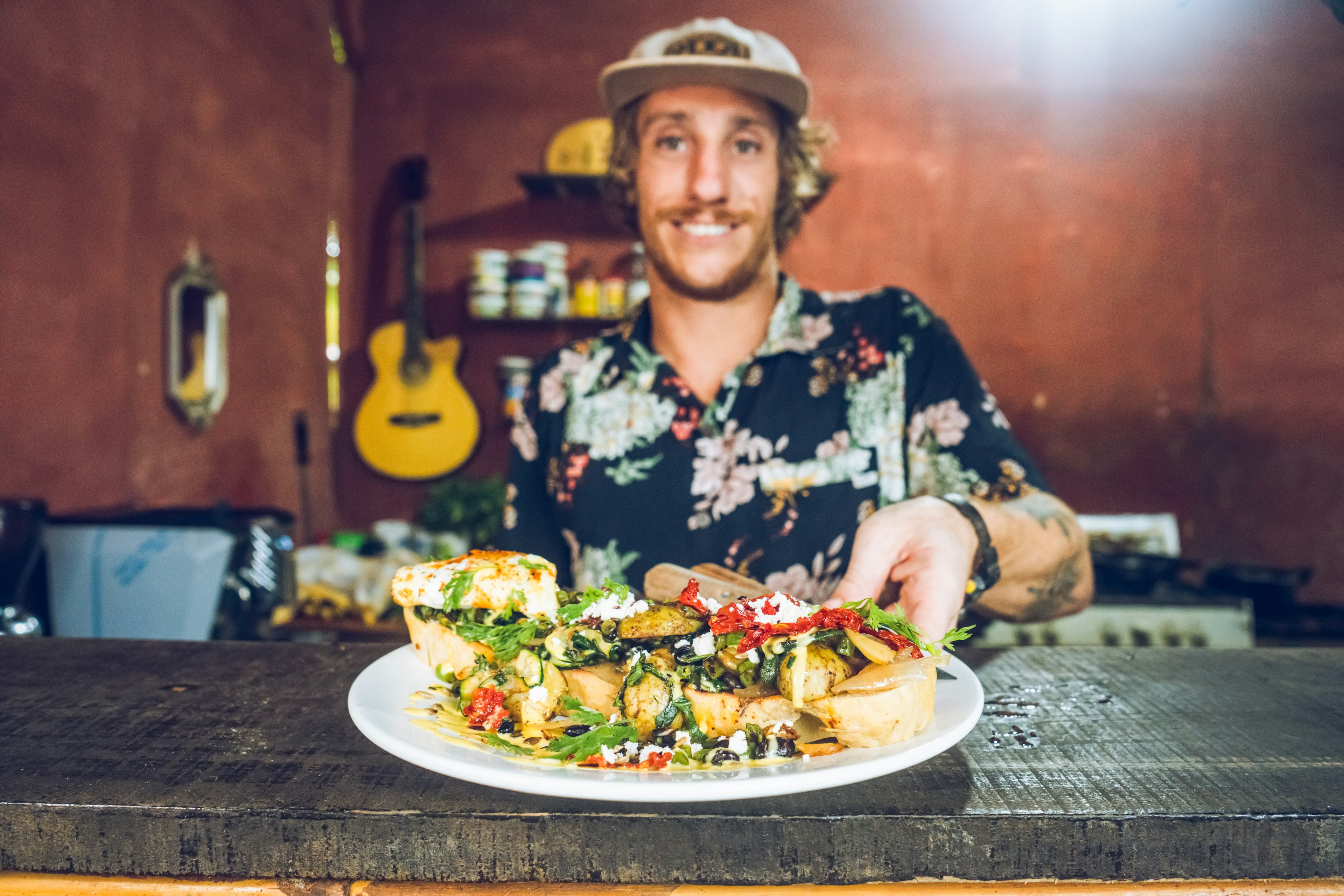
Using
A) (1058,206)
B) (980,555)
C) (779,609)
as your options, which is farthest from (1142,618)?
(779,609)

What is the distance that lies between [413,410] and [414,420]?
0.05 m

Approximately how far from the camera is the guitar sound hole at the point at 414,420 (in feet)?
14.7

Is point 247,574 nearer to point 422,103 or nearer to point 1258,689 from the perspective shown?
point 1258,689

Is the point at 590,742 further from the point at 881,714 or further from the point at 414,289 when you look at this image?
the point at 414,289

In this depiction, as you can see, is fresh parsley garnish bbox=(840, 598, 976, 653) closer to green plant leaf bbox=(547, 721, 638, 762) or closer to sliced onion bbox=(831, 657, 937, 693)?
sliced onion bbox=(831, 657, 937, 693)

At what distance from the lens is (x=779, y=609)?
3.16 ft

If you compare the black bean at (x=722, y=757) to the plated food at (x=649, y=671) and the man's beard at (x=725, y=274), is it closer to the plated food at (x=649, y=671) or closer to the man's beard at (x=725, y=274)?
the plated food at (x=649, y=671)

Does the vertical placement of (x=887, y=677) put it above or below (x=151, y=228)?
below

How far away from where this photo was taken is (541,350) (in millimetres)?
4613

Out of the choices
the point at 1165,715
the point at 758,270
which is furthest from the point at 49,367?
the point at 1165,715

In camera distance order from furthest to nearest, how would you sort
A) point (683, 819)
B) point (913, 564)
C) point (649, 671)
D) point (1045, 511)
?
point (1045, 511) < point (913, 564) < point (649, 671) < point (683, 819)

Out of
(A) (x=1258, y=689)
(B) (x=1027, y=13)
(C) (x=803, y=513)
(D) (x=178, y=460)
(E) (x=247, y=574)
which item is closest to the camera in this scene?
(A) (x=1258, y=689)

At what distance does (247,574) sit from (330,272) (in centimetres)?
263

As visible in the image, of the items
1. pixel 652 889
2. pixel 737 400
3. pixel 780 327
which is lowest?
pixel 652 889
